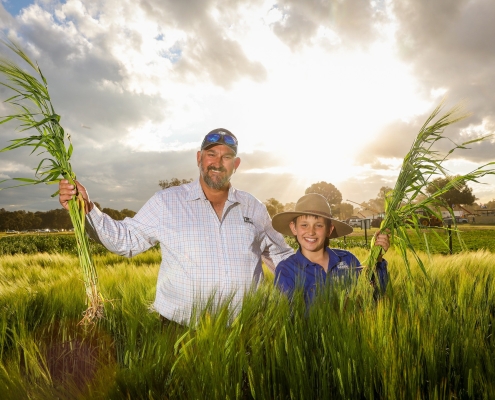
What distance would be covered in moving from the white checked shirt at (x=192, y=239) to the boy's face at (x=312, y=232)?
53 cm

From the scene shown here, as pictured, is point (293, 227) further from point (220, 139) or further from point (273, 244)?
point (220, 139)

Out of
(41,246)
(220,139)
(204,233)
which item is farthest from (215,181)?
(41,246)

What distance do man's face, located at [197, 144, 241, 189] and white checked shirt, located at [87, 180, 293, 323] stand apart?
0.13 m

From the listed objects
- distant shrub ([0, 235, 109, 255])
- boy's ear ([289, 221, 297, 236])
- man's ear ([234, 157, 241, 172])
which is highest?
man's ear ([234, 157, 241, 172])

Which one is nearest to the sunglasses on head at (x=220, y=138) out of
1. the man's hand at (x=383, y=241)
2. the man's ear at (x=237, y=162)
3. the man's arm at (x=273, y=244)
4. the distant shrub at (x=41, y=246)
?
the man's ear at (x=237, y=162)

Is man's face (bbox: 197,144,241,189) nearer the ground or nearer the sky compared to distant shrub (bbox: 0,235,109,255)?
nearer the sky

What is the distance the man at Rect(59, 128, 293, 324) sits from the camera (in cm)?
364

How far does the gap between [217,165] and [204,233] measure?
724 millimetres

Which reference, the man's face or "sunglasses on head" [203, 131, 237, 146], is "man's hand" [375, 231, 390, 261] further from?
"sunglasses on head" [203, 131, 237, 146]

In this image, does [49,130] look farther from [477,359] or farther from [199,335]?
[477,359]

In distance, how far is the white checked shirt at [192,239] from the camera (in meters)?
3.63

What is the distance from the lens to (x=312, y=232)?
3.56m

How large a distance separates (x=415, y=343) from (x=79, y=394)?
58.2 inches

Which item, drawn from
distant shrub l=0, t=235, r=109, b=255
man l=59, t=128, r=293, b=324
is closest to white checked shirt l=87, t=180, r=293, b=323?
man l=59, t=128, r=293, b=324
